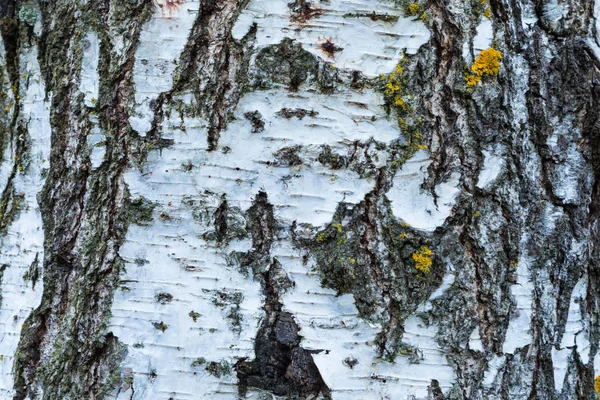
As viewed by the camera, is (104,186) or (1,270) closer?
(104,186)

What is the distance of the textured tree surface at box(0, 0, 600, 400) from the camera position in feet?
4.33

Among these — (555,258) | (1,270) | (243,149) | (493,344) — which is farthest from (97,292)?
(555,258)

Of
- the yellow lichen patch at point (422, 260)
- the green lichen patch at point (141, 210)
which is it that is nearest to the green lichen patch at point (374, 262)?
the yellow lichen patch at point (422, 260)

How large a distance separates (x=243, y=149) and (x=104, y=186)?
39 cm

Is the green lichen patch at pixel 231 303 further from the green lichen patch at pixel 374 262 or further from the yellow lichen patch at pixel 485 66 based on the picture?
the yellow lichen patch at pixel 485 66

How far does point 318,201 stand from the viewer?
132 cm

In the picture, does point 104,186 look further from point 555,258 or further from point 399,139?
point 555,258

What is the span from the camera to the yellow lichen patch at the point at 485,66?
4.46 feet


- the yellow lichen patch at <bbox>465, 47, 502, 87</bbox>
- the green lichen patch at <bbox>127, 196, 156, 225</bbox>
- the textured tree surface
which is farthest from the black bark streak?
the yellow lichen patch at <bbox>465, 47, 502, 87</bbox>

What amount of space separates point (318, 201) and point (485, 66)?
1.82 ft

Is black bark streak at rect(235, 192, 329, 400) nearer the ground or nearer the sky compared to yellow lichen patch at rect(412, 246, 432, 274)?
nearer the ground

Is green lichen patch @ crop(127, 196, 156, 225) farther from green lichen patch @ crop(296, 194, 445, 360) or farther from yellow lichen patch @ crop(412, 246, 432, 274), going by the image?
yellow lichen patch @ crop(412, 246, 432, 274)

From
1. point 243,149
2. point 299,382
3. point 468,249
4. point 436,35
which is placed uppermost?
point 436,35

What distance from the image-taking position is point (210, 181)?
134 cm
